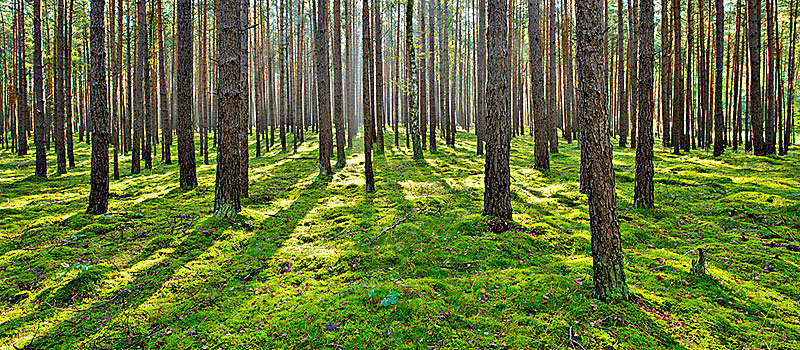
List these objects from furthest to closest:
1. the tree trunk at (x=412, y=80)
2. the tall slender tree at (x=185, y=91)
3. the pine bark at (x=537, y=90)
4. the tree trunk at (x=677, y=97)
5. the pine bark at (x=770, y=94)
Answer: the tree trunk at (x=412, y=80) → the tree trunk at (x=677, y=97) → the pine bark at (x=770, y=94) → the pine bark at (x=537, y=90) → the tall slender tree at (x=185, y=91)

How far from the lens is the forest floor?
4.39 m

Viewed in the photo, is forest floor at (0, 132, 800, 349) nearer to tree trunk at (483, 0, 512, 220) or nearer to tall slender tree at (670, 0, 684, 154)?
tree trunk at (483, 0, 512, 220)

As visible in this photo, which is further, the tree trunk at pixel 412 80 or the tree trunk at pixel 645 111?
the tree trunk at pixel 412 80

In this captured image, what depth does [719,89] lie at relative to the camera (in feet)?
49.6

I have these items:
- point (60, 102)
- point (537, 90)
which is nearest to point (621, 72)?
point (537, 90)

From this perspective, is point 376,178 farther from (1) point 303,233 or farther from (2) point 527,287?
(2) point 527,287

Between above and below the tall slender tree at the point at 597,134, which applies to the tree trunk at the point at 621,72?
above

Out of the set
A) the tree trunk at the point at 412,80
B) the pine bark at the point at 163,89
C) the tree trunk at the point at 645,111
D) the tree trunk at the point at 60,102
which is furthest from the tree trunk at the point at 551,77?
the tree trunk at the point at 60,102

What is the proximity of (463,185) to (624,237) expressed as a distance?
17.7ft

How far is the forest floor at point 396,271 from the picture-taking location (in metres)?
4.39

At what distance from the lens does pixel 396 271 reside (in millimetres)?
6258

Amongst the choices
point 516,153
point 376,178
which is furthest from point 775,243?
point 516,153

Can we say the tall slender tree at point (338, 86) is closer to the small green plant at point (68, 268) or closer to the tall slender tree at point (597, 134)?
A: the small green plant at point (68, 268)

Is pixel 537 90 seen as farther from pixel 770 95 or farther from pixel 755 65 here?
pixel 770 95
